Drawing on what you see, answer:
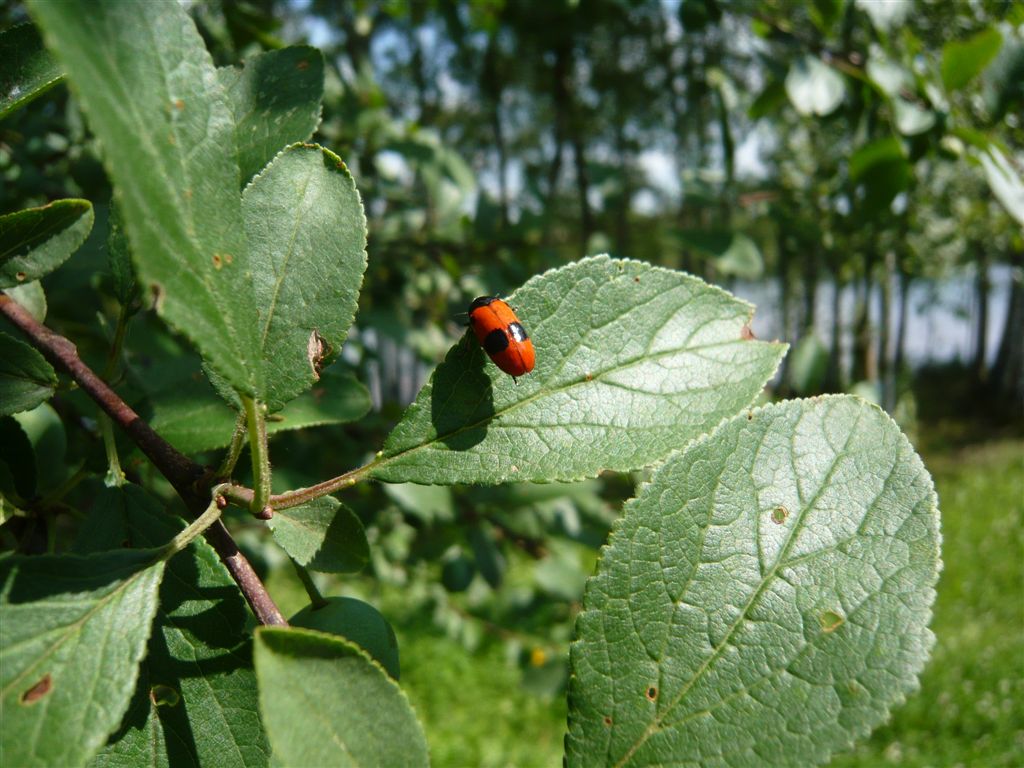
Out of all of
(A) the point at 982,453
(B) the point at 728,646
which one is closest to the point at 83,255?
(B) the point at 728,646

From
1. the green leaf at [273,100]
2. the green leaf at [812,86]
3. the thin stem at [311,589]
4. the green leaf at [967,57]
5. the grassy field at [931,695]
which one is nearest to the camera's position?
the thin stem at [311,589]

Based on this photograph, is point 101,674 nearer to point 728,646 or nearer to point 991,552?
point 728,646

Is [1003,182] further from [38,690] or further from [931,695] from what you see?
[931,695]

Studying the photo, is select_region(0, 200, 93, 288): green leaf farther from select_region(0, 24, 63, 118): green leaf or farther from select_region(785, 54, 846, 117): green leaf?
select_region(785, 54, 846, 117): green leaf

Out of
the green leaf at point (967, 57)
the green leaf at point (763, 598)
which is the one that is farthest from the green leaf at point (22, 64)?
the green leaf at point (967, 57)

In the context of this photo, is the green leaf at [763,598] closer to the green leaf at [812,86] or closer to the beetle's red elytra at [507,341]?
the beetle's red elytra at [507,341]

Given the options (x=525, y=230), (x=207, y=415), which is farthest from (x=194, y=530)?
(x=525, y=230)
